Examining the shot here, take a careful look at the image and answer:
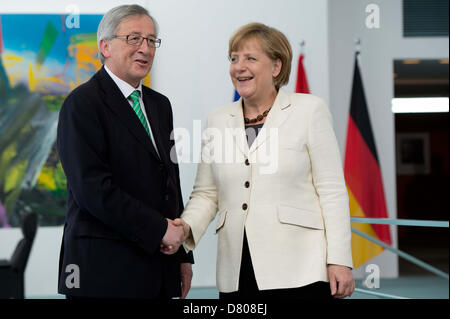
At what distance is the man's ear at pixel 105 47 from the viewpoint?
200cm

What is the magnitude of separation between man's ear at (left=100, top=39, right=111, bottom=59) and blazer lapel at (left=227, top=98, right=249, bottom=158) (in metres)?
0.52

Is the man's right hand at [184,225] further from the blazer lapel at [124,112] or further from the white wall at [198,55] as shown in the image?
the white wall at [198,55]

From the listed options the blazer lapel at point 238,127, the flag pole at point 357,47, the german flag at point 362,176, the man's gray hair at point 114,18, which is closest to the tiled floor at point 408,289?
the german flag at point 362,176

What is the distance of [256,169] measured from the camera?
6.55ft

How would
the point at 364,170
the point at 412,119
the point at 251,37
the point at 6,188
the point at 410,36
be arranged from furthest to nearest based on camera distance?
the point at 412,119, the point at 410,36, the point at 364,170, the point at 6,188, the point at 251,37

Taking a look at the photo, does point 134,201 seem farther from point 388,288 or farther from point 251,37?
point 388,288

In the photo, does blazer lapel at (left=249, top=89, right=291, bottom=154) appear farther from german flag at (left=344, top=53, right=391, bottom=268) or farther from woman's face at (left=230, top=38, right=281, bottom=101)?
german flag at (left=344, top=53, right=391, bottom=268)

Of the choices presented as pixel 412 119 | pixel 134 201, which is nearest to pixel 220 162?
pixel 134 201

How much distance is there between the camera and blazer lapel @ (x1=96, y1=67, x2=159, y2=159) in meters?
1.90

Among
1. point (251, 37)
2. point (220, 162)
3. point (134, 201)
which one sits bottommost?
point (134, 201)

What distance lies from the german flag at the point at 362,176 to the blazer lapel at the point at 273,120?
3857 mm

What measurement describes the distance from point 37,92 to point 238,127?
3999 millimetres

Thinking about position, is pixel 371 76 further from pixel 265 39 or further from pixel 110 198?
pixel 110 198

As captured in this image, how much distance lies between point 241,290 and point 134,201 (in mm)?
523
